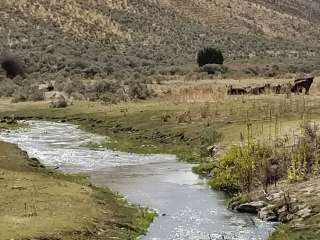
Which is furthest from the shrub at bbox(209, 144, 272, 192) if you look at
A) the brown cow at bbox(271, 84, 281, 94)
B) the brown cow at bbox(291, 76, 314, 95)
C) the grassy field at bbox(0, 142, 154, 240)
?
the brown cow at bbox(271, 84, 281, 94)

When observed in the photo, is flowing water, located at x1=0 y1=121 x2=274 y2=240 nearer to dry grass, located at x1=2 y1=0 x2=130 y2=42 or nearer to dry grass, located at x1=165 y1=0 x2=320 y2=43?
dry grass, located at x1=2 y1=0 x2=130 y2=42

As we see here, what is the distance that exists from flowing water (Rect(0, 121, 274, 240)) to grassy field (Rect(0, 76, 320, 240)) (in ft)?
6.94

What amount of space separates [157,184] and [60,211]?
8.34 m

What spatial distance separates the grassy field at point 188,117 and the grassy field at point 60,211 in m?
7.80

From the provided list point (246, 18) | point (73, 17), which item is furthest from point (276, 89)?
point (246, 18)

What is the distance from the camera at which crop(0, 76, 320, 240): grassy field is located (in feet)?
128

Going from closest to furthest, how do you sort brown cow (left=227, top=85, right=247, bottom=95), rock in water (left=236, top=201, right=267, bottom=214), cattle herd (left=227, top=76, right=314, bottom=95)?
rock in water (left=236, top=201, right=267, bottom=214) → cattle herd (left=227, top=76, right=314, bottom=95) → brown cow (left=227, top=85, right=247, bottom=95)

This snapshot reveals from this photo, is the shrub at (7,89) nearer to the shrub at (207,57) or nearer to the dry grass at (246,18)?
the shrub at (207,57)

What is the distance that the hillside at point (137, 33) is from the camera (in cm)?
10612

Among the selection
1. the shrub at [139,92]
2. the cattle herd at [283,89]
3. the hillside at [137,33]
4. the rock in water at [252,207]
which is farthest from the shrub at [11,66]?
the rock in water at [252,207]

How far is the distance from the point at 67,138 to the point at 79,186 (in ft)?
65.2

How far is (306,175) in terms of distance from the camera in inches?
1040

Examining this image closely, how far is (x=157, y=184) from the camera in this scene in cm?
3006

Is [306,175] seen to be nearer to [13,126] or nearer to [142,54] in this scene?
[13,126]
